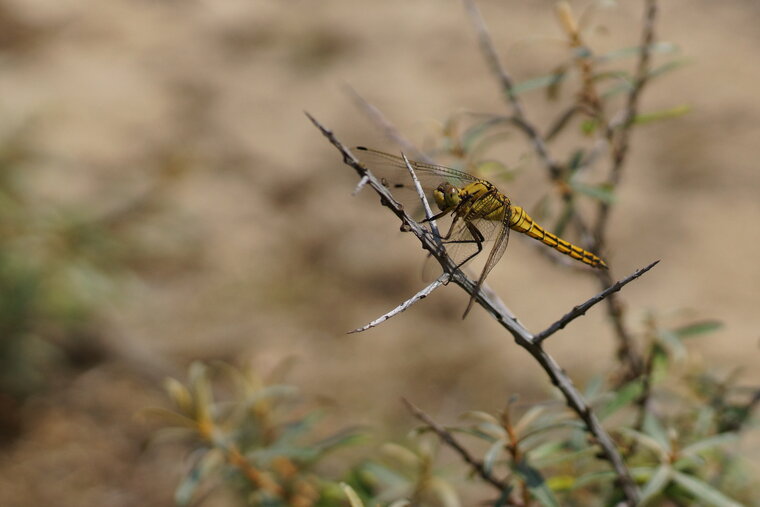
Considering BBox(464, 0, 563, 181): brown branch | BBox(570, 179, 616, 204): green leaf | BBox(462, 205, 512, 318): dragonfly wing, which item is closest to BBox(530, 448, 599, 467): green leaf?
BBox(462, 205, 512, 318): dragonfly wing

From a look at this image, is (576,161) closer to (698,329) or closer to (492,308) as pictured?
(698,329)

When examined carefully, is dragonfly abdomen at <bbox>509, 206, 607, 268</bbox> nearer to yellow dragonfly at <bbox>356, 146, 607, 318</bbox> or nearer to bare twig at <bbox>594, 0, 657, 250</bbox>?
yellow dragonfly at <bbox>356, 146, 607, 318</bbox>

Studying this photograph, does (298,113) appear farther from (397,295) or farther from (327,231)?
(397,295)

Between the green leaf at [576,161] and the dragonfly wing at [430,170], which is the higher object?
the green leaf at [576,161]

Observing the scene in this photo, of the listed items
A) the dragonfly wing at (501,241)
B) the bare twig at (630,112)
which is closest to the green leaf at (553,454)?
the dragonfly wing at (501,241)

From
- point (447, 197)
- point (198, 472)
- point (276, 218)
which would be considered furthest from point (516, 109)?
point (276, 218)

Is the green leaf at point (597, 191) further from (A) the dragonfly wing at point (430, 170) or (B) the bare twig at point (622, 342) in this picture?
(A) the dragonfly wing at point (430, 170)

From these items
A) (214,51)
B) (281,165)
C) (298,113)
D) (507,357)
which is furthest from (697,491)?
(214,51)
